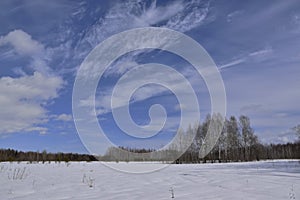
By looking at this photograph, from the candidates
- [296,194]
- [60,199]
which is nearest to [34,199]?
[60,199]

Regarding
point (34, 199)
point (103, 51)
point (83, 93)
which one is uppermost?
point (103, 51)

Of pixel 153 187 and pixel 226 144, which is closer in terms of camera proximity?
pixel 153 187

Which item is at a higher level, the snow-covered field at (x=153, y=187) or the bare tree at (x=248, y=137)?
the bare tree at (x=248, y=137)

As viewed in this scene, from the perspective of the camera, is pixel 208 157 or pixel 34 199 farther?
pixel 208 157

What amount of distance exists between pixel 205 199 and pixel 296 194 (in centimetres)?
202

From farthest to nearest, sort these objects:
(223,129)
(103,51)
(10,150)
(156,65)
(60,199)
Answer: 1. (10,150)
2. (223,129)
3. (156,65)
4. (103,51)
5. (60,199)

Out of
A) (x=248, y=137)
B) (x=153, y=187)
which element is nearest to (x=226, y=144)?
(x=248, y=137)

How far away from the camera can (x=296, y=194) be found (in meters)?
5.63

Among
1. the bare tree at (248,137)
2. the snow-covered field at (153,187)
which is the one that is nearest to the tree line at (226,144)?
the bare tree at (248,137)

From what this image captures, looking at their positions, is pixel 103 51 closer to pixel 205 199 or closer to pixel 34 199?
pixel 34 199

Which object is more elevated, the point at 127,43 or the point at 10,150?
the point at 127,43

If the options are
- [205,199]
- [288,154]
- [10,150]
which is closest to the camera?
[205,199]

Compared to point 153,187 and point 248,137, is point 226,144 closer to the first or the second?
point 248,137

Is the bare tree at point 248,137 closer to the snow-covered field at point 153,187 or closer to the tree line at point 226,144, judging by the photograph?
the tree line at point 226,144
